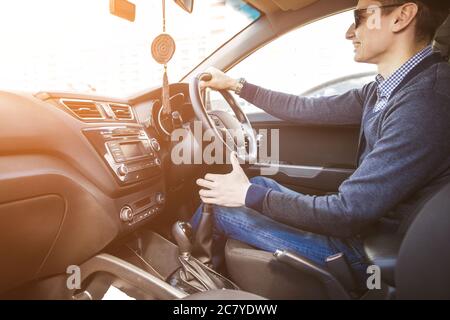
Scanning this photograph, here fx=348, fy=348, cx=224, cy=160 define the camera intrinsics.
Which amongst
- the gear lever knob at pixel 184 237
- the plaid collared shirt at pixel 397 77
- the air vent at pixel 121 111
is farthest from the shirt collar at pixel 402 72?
the air vent at pixel 121 111

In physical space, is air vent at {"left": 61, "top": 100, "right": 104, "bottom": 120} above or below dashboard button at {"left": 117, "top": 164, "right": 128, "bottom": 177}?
above

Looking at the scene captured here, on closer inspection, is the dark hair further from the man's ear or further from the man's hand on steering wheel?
the man's hand on steering wheel

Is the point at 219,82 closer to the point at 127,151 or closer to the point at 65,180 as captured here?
the point at 127,151

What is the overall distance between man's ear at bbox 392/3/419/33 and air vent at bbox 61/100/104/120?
1.21 m

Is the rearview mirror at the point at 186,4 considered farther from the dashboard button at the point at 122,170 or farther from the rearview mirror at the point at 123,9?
the dashboard button at the point at 122,170

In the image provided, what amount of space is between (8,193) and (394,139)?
3.89 ft

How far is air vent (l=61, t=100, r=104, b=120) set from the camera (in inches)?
51.5

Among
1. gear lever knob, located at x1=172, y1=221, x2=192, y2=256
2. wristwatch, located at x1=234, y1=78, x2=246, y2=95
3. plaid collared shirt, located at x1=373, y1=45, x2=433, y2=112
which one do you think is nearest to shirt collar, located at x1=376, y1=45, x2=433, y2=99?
plaid collared shirt, located at x1=373, y1=45, x2=433, y2=112

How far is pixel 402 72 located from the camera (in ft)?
4.11

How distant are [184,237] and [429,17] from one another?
1302mm

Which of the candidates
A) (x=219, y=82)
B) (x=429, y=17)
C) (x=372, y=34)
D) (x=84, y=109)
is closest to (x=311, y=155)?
(x=219, y=82)

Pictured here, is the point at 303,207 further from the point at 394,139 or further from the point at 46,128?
the point at 46,128

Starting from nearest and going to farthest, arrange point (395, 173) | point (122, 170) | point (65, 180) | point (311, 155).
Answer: point (395, 173) → point (65, 180) → point (122, 170) → point (311, 155)

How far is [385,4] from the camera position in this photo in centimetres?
133
